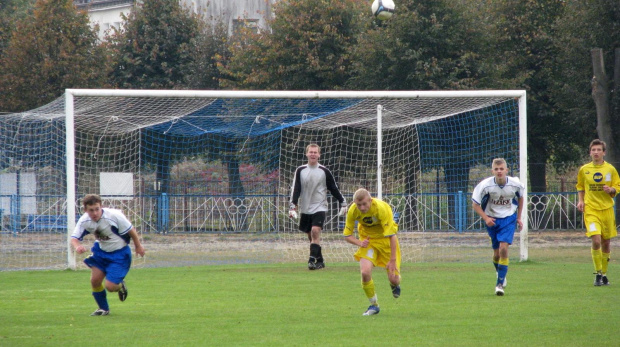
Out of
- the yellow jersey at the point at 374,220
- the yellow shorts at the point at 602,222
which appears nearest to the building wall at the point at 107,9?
the yellow shorts at the point at 602,222

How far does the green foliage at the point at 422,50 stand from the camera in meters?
24.5

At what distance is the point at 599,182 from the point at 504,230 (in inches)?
89.7

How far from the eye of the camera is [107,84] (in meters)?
30.1

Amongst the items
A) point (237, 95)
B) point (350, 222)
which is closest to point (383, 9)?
point (237, 95)

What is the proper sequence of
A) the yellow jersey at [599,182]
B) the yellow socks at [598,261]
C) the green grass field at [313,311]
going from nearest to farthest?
the green grass field at [313,311], the yellow socks at [598,261], the yellow jersey at [599,182]

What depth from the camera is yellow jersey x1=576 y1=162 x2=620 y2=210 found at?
39.7ft

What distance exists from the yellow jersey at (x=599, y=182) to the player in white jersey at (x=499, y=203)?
72.8 inches

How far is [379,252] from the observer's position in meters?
9.10

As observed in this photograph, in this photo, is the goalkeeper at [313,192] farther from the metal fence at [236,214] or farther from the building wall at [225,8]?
the building wall at [225,8]

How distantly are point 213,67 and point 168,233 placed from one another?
28.5 feet

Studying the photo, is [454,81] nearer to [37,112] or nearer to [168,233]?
[168,233]

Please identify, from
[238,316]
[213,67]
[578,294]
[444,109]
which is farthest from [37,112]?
[213,67]

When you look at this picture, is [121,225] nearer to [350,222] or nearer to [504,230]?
[350,222]

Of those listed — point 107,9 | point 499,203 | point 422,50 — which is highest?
point 107,9
